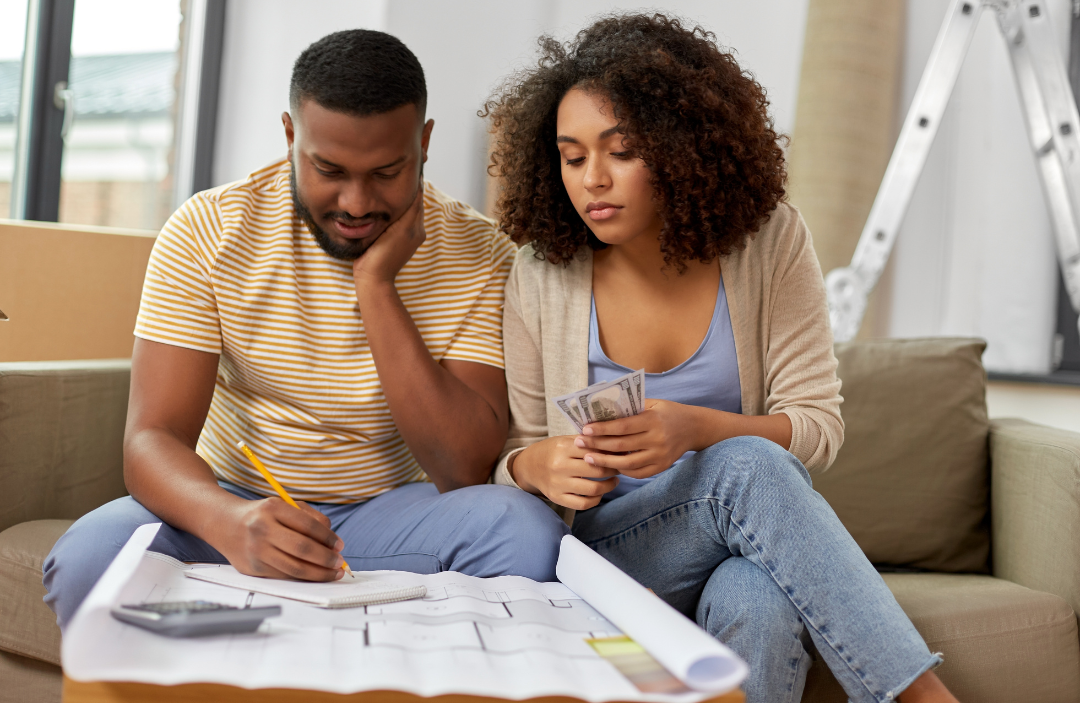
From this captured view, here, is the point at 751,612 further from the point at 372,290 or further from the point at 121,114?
the point at 121,114

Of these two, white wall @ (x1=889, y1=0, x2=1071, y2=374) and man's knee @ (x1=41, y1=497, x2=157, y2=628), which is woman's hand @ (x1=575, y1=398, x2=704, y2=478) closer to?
man's knee @ (x1=41, y1=497, x2=157, y2=628)

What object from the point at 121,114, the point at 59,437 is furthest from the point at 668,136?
the point at 121,114

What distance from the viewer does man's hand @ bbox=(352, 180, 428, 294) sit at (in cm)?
128

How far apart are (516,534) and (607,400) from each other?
20cm

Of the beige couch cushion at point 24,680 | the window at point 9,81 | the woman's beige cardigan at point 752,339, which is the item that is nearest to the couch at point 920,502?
the beige couch cushion at point 24,680

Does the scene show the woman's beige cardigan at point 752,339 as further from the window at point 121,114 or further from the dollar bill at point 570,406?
the window at point 121,114

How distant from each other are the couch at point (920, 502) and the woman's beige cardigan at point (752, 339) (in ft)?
1.06

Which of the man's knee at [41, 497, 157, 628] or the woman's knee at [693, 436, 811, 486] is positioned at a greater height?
the woman's knee at [693, 436, 811, 486]

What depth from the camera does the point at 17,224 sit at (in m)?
1.54

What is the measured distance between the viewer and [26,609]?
3.92 feet

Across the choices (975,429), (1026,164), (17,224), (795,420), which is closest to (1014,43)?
(1026,164)

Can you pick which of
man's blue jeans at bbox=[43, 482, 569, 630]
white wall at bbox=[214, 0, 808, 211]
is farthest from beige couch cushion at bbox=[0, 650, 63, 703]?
white wall at bbox=[214, 0, 808, 211]

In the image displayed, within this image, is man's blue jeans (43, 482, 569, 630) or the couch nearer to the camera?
A: man's blue jeans (43, 482, 569, 630)

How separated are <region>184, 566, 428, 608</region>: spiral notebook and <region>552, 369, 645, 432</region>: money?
270mm
